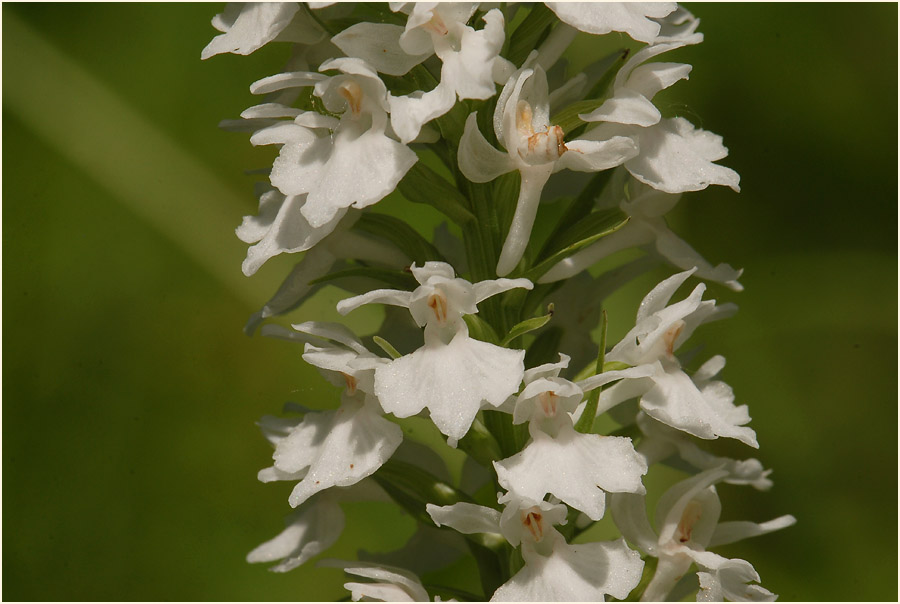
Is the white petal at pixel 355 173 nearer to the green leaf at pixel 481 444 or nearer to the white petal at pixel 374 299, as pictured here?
the white petal at pixel 374 299

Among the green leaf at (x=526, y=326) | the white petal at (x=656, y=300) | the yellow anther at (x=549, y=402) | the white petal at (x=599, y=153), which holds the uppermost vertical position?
the white petal at (x=599, y=153)

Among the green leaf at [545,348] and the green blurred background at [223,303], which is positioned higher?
the green leaf at [545,348]

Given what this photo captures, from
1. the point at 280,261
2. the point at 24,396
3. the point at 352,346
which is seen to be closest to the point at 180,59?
the point at 280,261

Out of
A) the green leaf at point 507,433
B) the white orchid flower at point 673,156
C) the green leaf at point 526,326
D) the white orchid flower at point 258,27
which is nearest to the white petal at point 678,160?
the white orchid flower at point 673,156

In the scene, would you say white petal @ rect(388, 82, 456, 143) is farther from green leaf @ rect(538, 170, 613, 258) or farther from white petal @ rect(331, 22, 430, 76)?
green leaf @ rect(538, 170, 613, 258)

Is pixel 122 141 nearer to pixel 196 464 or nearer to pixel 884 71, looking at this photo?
pixel 196 464
